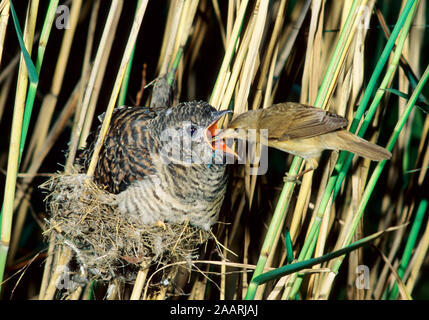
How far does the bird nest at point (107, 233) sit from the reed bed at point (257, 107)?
0.22 ft

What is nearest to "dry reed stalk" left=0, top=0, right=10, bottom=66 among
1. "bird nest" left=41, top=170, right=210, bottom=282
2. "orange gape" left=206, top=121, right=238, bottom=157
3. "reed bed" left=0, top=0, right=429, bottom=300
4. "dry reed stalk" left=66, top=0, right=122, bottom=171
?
"reed bed" left=0, top=0, right=429, bottom=300

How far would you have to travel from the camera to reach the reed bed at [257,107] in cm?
126

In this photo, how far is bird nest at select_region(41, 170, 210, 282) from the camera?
1.59 m

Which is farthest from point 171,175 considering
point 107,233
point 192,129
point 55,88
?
point 55,88

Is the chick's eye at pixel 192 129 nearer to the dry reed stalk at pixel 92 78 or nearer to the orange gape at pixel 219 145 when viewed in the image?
the orange gape at pixel 219 145

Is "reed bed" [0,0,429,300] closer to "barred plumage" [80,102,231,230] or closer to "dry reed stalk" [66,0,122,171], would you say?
"dry reed stalk" [66,0,122,171]

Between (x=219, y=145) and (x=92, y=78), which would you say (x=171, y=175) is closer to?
(x=219, y=145)

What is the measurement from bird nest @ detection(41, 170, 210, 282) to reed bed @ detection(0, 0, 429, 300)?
7 cm

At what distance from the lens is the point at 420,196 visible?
1.84 m

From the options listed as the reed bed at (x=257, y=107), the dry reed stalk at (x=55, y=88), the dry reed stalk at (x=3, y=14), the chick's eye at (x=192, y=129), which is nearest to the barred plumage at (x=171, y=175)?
the chick's eye at (x=192, y=129)

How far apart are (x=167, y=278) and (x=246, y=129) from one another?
25.7 inches
